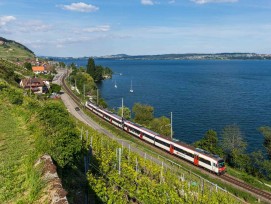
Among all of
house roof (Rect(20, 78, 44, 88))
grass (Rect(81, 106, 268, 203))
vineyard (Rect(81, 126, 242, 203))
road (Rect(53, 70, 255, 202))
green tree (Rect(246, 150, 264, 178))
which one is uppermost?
house roof (Rect(20, 78, 44, 88))

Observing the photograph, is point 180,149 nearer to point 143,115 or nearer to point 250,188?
point 250,188

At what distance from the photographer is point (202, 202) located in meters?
21.0

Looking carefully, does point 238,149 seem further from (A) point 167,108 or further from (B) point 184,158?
(A) point 167,108

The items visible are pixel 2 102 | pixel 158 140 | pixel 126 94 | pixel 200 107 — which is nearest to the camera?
pixel 2 102

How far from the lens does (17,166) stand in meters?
13.5

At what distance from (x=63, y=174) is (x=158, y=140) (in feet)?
95.2

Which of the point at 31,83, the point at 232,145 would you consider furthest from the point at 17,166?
the point at 31,83

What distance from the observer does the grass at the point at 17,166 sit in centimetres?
1089

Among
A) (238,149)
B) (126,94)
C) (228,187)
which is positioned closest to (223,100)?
(126,94)

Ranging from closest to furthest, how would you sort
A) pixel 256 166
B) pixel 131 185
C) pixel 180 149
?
pixel 131 185 < pixel 180 149 < pixel 256 166

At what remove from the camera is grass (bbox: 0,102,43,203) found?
10.9 m

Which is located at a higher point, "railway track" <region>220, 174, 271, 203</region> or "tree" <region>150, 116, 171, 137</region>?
"tree" <region>150, 116, 171, 137</region>

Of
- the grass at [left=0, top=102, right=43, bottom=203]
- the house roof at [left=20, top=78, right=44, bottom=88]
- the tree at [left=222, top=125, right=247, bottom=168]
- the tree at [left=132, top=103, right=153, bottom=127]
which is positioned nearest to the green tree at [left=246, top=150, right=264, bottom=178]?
the tree at [left=222, top=125, right=247, bottom=168]

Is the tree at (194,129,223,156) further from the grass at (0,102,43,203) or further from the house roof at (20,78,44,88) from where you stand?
the house roof at (20,78,44,88)
